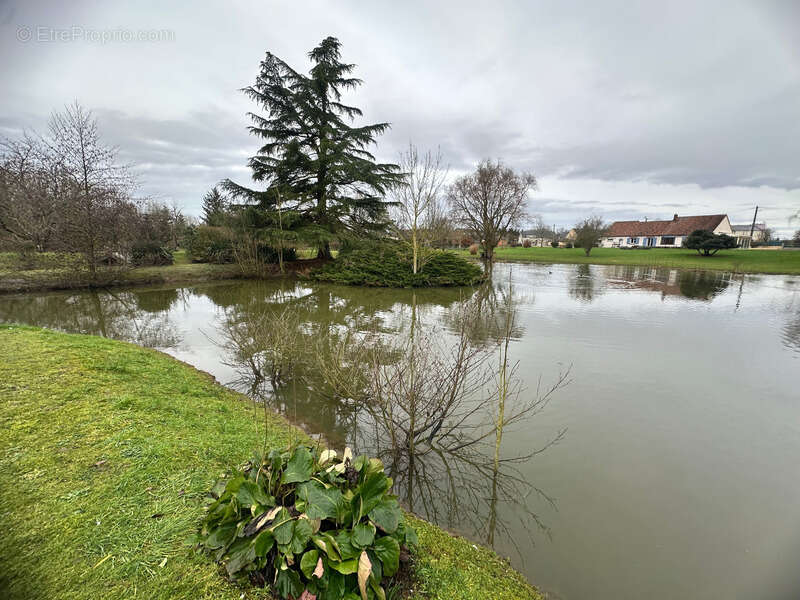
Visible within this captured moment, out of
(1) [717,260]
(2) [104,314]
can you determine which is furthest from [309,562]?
(1) [717,260]

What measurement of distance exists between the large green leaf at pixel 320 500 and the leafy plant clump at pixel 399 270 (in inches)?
678

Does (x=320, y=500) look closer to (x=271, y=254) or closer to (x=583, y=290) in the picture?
(x=583, y=290)

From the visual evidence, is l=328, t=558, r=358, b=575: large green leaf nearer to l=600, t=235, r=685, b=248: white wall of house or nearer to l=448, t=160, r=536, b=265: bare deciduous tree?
l=448, t=160, r=536, b=265: bare deciduous tree

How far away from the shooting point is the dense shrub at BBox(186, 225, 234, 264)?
23200 millimetres

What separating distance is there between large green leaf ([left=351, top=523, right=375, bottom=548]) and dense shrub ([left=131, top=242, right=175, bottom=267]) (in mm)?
25998

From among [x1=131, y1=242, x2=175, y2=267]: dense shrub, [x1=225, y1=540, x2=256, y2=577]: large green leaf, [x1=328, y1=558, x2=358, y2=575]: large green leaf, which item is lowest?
[x1=225, y1=540, x2=256, y2=577]: large green leaf

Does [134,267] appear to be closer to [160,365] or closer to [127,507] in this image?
[160,365]

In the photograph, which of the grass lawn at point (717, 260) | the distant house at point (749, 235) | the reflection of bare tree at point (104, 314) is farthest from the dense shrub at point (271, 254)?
the distant house at point (749, 235)

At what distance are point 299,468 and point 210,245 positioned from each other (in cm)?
2760

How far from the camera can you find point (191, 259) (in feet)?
88.3

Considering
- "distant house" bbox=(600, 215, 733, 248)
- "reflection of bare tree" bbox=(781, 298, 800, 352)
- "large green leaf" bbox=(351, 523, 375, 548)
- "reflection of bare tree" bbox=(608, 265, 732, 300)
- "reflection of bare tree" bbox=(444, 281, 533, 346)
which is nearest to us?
"large green leaf" bbox=(351, 523, 375, 548)

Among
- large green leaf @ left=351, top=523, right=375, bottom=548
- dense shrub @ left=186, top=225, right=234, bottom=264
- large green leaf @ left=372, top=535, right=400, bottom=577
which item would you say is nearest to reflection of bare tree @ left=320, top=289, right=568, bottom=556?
large green leaf @ left=372, top=535, right=400, bottom=577

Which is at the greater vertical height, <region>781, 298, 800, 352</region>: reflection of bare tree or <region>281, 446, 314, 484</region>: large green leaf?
<region>281, 446, 314, 484</region>: large green leaf

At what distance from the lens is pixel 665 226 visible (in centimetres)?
5919
